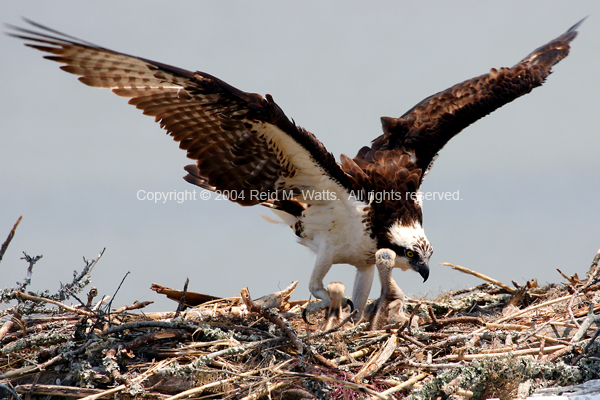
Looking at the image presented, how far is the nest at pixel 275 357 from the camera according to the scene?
3152 mm

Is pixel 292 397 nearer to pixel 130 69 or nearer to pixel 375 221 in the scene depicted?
pixel 375 221

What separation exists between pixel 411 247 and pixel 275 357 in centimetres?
184

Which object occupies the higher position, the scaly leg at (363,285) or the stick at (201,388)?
the scaly leg at (363,285)

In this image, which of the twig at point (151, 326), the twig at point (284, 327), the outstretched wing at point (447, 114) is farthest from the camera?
the outstretched wing at point (447, 114)

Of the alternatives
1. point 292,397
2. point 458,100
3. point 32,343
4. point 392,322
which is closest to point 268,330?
point 292,397

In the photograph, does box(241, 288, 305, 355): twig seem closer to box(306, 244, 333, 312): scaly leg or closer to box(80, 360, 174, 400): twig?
box(80, 360, 174, 400): twig

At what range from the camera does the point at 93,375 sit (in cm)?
325

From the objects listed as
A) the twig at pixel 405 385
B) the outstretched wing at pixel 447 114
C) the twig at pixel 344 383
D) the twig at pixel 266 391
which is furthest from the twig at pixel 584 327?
the outstretched wing at pixel 447 114

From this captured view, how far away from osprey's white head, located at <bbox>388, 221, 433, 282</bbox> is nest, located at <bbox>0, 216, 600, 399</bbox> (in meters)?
0.80

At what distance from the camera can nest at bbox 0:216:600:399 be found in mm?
3152

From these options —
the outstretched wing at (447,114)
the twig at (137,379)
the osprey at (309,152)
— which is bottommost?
the twig at (137,379)

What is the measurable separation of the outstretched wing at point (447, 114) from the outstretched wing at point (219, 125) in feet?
3.49

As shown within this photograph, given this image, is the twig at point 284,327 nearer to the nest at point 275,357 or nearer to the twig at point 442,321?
the nest at point 275,357

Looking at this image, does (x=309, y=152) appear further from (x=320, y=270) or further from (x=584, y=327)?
(x=584, y=327)
